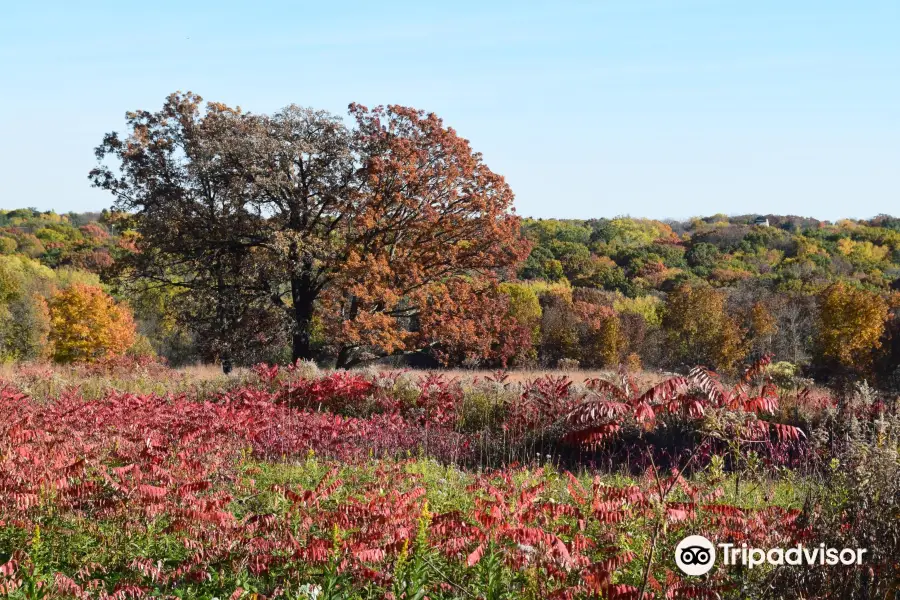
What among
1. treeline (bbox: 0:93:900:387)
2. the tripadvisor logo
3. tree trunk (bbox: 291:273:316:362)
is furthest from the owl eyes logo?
tree trunk (bbox: 291:273:316:362)

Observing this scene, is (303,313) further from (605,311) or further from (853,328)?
(853,328)

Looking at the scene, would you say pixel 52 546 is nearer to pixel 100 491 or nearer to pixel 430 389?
pixel 100 491

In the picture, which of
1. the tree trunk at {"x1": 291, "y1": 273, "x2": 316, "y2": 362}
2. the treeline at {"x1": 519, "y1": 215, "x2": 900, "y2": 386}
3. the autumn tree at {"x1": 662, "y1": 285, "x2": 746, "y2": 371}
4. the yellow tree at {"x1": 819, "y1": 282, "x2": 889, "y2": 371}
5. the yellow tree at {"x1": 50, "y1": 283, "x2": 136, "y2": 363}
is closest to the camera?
the tree trunk at {"x1": 291, "y1": 273, "x2": 316, "y2": 362}

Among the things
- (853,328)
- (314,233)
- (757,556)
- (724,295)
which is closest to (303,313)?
(314,233)

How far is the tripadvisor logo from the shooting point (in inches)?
135

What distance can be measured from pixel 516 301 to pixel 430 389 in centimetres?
2693

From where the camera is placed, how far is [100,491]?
16.9 feet

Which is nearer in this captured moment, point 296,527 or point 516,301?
point 296,527

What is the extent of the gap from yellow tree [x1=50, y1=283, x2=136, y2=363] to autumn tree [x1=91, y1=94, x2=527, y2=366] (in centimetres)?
1637

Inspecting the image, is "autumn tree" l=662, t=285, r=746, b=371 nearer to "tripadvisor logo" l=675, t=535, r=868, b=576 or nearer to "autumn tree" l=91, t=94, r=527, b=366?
"autumn tree" l=91, t=94, r=527, b=366

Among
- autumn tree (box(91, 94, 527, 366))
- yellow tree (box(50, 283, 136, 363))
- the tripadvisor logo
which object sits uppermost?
autumn tree (box(91, 94, 527, 366))

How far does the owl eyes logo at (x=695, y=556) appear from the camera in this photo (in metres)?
3.41

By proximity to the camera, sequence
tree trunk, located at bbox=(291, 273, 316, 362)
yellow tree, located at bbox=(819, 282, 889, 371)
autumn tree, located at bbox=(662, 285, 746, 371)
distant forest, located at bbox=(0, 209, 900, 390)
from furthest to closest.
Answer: autumn tree, located at bbox=(662, 285, 746, 371) < yellow tree, located at bbox=(819, 282, 889, 371) < distant forest, located at bbox=(0, 209, 900, 390) < tree trunk, located at bbox=(291, 273, 316, 362)

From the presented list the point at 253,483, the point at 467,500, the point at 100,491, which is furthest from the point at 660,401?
the point at 100,491
